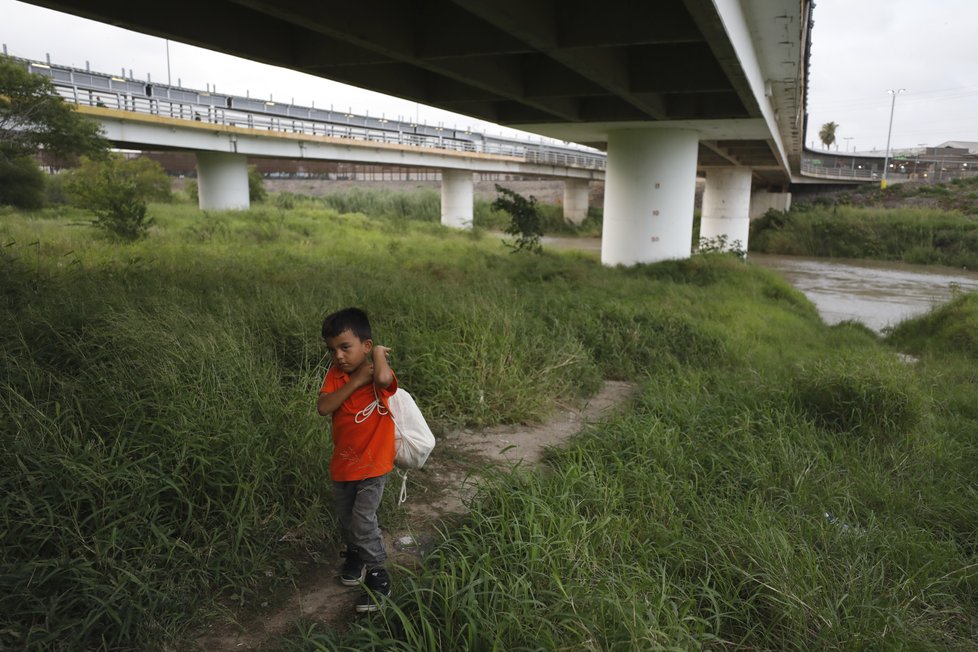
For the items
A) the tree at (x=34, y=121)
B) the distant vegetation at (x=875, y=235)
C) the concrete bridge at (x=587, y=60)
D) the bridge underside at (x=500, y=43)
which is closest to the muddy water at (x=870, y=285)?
the distant vegetation at (x=875, y=235)

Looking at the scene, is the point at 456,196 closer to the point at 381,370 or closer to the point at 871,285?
the point at 871,285

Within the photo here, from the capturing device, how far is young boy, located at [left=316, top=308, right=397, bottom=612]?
309cm

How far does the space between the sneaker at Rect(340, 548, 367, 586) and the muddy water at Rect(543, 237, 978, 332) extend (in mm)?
15165

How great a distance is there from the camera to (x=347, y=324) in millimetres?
3088

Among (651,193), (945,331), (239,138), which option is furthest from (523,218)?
(239,138)

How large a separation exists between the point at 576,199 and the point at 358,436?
4988 cm

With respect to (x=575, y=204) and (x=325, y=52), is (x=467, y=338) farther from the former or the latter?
(x=575, y=204)

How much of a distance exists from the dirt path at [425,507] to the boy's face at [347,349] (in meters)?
1.15

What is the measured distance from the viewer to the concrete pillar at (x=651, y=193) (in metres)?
16.9

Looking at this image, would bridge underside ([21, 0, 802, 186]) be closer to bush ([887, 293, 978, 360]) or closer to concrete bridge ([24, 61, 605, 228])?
bush ([887, 293, 978, 360])

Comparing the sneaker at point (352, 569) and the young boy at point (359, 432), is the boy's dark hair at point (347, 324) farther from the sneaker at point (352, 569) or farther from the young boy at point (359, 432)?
the sneaker at point (352, 569)

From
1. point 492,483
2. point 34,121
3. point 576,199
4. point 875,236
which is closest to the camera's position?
point 492,483

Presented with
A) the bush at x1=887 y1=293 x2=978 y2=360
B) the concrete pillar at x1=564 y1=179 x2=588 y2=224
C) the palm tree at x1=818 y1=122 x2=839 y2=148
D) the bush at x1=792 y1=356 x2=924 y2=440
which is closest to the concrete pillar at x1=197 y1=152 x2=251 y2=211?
the bush at x1=887 y1=293 x2=978 y2=360

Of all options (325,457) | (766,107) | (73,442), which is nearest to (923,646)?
(325,457)
